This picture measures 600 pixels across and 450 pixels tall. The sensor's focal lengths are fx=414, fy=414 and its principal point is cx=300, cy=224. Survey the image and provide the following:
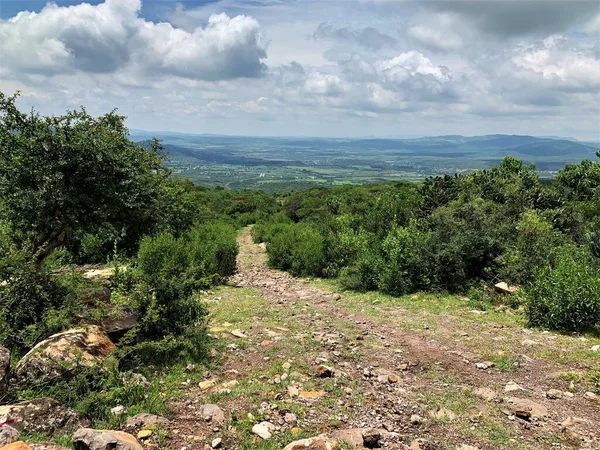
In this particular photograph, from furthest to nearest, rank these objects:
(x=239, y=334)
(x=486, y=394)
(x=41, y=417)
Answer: (x=239, y=334) < (x=486, y=394) < (x=41, y=417)

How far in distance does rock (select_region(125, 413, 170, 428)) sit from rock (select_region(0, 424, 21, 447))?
3.88 ft

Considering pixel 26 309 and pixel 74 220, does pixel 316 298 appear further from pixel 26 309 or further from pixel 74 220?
pixel 26 309

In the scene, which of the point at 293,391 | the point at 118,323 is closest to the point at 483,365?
the point at 293,391

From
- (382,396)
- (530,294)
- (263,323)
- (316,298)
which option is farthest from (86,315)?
(530,294)

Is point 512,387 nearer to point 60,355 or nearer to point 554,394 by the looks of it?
point 554,394

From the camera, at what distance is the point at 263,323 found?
984cm

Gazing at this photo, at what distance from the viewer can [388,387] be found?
6461 mm

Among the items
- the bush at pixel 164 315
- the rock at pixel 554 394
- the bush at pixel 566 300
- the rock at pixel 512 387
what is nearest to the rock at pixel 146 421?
the bush at pixel 164 315

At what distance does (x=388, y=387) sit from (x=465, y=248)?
9.01 meters

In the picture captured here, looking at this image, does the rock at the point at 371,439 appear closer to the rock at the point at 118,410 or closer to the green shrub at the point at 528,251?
the rock at the point at 118,410

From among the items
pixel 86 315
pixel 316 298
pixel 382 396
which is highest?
pixel 86 315

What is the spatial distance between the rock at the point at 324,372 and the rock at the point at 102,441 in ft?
10.0

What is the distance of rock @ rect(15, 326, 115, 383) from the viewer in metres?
5.56

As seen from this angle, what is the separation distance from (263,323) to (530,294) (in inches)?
258
